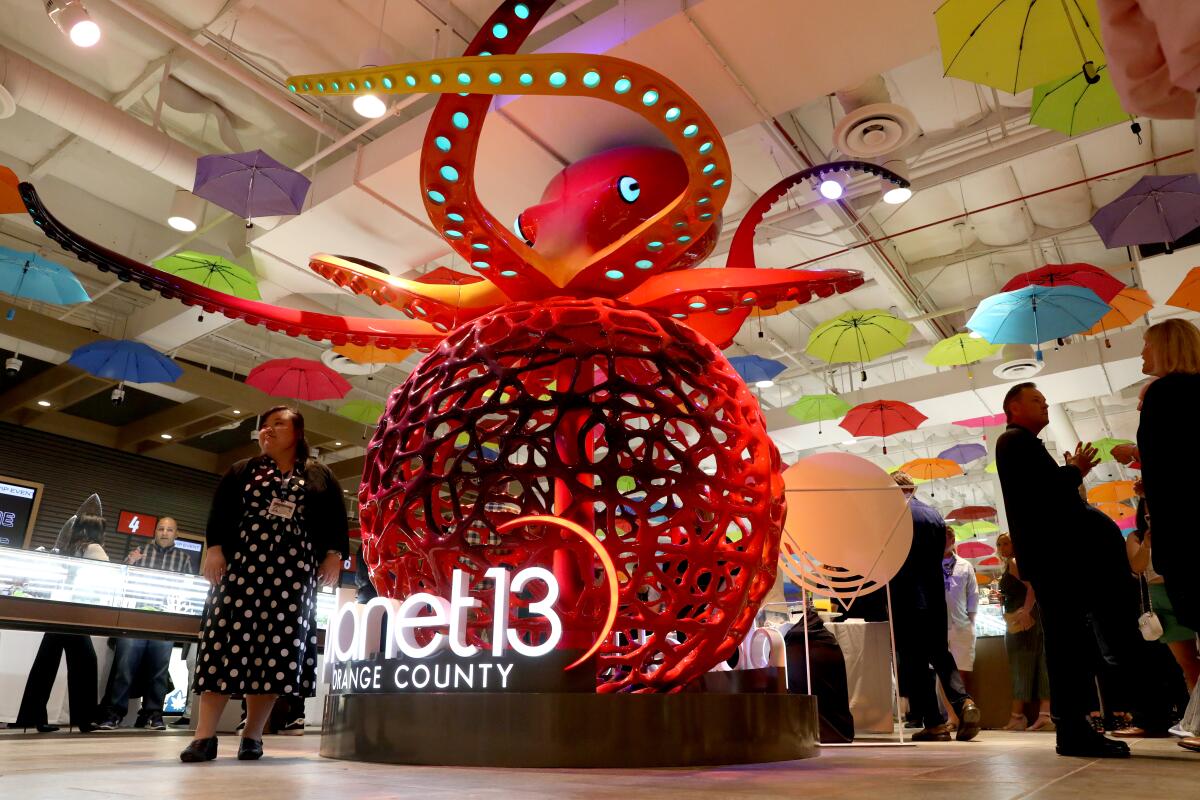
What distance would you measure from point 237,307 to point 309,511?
846 mm

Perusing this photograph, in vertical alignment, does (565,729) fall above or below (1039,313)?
below

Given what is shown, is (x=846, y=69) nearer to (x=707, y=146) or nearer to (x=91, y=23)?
(x=707, y=146)

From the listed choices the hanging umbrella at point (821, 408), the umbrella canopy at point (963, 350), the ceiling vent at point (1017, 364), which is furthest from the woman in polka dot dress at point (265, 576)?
the ceiling vent at point (1017, 364)

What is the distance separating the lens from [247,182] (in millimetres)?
6047

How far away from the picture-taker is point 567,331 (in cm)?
305

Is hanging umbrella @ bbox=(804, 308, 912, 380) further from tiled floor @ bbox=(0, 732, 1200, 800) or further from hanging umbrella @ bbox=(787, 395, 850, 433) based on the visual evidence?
tiled floor @ bbox=(0, 732, 1200, 800)

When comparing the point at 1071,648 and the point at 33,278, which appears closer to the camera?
the point at 1071,648

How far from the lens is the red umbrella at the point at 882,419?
32.0 ft

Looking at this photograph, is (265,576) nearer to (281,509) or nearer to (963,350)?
(281,509)

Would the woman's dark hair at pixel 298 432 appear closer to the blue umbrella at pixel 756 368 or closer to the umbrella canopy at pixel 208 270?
the umbrella canopy at pixel 208 270

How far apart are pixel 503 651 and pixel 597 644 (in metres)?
0.31

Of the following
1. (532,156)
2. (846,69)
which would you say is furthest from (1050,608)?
(532,156)

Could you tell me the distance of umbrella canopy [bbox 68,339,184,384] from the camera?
8.20m

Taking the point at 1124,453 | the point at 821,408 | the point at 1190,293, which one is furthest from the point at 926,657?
the point at 821,408
